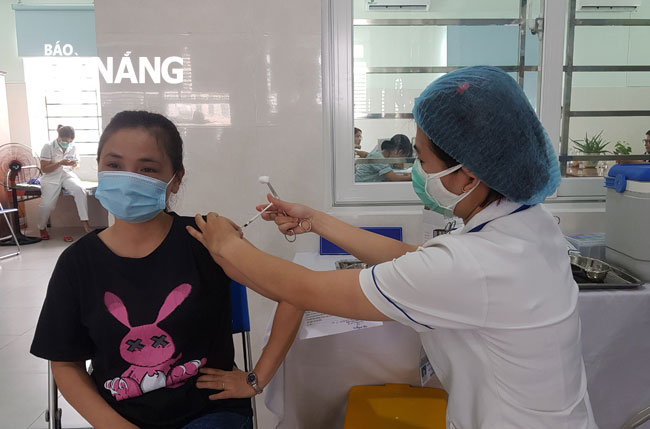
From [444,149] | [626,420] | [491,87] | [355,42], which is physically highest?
[355,42]

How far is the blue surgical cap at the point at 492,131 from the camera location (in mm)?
870

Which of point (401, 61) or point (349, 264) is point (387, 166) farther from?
point (349, 264)

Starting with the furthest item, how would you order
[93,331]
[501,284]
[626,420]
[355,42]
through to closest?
1. [355,42]
2. [626,420]
3. [93,331]
4. [501,284]

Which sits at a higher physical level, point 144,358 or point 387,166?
point 387,166

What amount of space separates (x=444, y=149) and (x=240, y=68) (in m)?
1.37

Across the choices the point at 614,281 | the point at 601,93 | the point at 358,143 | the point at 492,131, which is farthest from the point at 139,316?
the point at 601,93

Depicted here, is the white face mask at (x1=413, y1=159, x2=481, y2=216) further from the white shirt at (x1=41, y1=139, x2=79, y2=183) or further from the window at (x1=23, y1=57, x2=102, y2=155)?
the window at (x1=23, y1=57, x2=102, y2=155)

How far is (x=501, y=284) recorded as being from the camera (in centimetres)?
85

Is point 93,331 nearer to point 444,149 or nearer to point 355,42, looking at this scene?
point 444,149

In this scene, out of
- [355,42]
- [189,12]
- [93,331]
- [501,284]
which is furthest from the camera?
[355,42]

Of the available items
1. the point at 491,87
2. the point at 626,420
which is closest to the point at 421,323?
the point at 491,87

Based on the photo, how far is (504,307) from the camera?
2.82 ft

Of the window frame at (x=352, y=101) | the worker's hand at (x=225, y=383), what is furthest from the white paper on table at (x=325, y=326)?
the window frame at (x=352, y=101)

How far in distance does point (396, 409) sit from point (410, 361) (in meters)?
0.16
